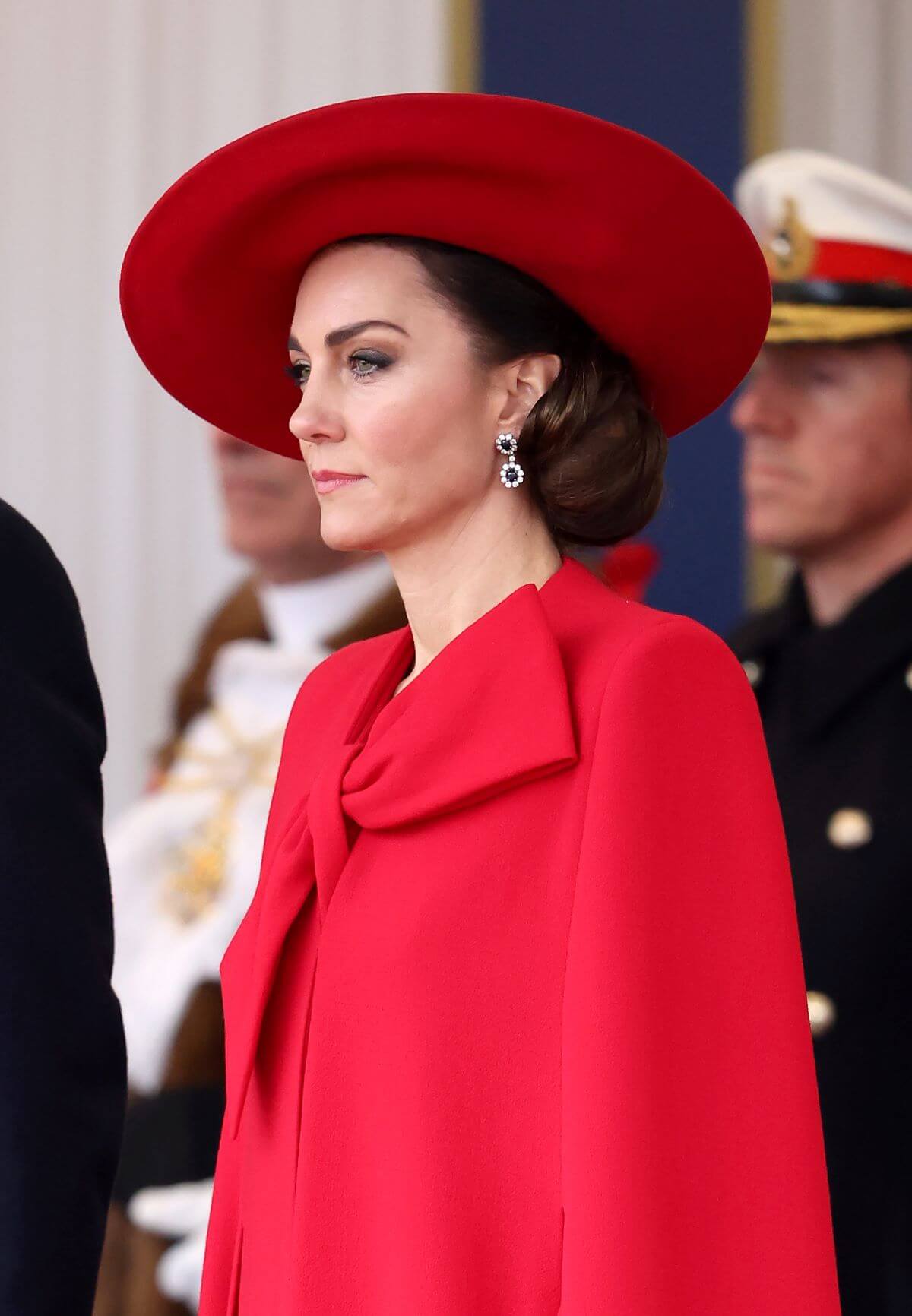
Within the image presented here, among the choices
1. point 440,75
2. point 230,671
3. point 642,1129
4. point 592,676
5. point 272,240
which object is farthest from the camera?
point 440,75

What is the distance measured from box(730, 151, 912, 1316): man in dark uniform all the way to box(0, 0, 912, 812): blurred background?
774 millimetres

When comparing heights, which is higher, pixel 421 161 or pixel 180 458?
pixel 180 458

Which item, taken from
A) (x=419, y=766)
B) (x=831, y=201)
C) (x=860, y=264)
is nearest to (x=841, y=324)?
(x=860, y=264)

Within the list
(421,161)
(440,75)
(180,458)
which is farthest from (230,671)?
(421,161)

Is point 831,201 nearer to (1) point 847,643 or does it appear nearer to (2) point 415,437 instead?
(1) point 847,643

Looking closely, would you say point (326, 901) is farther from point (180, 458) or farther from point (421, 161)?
point (180, 458)

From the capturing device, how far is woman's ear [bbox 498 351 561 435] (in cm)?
141

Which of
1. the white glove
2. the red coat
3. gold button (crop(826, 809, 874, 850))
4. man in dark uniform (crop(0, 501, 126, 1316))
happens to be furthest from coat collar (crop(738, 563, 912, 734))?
man in dark uniform (crop(0, 501, 126, 1316))

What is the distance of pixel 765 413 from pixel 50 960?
1392mm

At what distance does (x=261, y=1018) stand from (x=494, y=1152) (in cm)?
22

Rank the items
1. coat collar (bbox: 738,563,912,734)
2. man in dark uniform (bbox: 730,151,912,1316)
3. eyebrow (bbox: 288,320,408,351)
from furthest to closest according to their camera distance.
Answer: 1. coat collar (bbox: 738,563,912,734)
2. man in dark uniform (bbox: 730,151,912,1316)
3. eyebrow (bbox: 288,320,408,351)

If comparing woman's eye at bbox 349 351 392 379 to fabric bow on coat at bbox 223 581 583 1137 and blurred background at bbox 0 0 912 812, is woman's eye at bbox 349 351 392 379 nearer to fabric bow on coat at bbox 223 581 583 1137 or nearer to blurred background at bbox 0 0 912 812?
fabric bow on coat at bbox 223 581 583 1137

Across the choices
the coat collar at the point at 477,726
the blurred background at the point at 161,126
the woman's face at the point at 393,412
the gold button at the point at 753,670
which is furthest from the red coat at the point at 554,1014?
the blurred background at the point at 161,126

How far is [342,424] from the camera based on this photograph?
136cm
